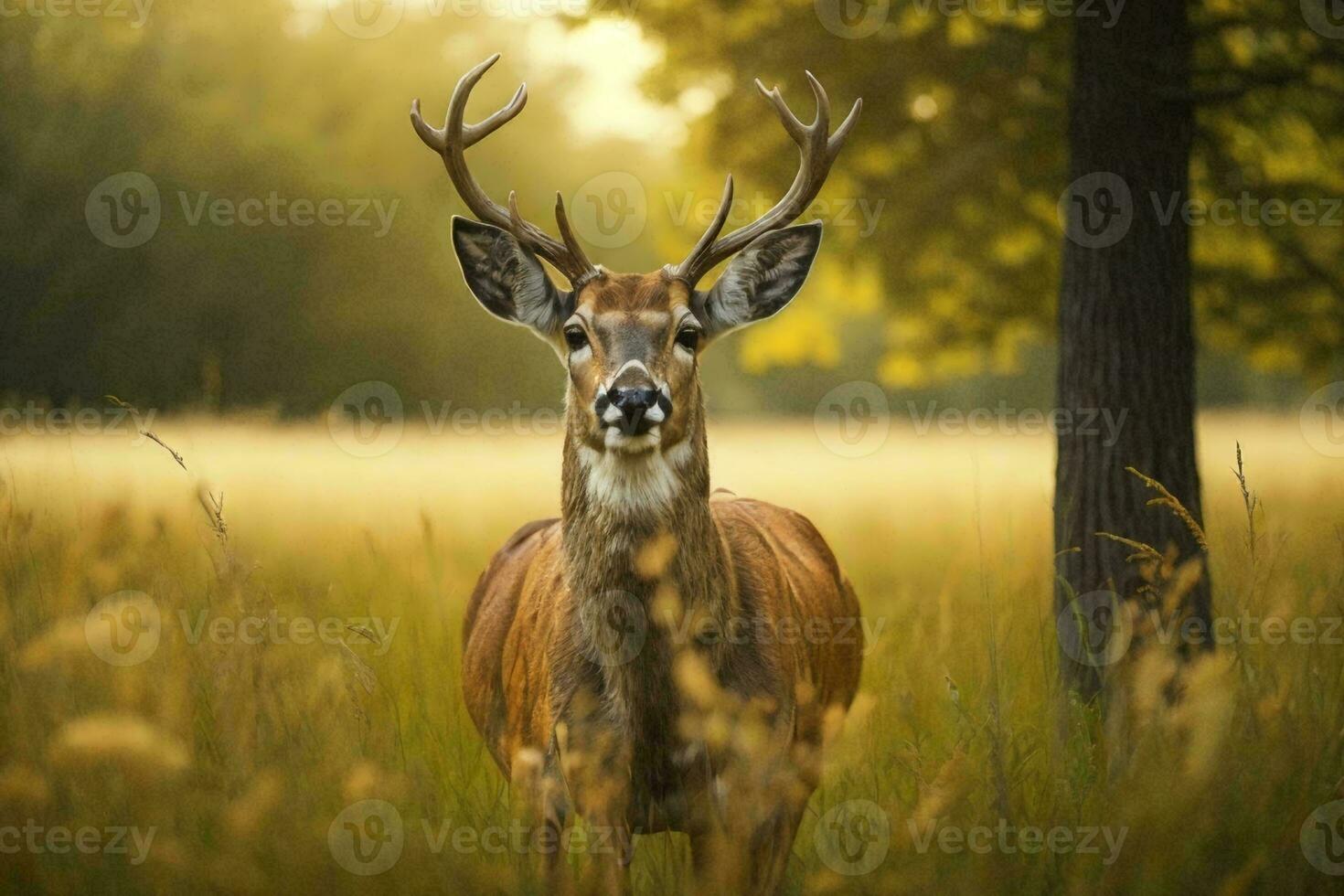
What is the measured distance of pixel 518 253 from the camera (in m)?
4.63

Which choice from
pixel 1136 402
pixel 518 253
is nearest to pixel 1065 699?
pixel 1136 402

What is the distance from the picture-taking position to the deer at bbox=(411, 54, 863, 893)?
→ 3.65 m

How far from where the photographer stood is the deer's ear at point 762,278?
475cm

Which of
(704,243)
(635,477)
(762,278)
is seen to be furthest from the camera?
(762,278)

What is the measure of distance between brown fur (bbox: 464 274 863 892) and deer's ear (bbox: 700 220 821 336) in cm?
27

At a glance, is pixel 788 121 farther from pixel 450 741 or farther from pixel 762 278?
pixel 450 741

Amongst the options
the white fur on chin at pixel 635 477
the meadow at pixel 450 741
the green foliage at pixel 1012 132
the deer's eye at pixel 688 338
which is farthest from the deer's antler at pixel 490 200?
the green foliage at pixel 1012 132

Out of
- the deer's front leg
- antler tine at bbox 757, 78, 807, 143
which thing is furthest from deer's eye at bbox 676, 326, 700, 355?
the deer's front leg

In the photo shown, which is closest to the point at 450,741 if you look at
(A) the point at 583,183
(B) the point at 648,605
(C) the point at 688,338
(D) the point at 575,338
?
(B) the point at 648,605

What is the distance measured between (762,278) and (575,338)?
90 centimetres

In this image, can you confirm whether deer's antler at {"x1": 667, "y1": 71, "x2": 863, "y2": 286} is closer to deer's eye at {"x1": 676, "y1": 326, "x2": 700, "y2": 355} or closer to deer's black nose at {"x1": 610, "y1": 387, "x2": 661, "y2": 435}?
deer's eye at {"x1": 676, "y1": 326, "x2": 700, "y2": 355}

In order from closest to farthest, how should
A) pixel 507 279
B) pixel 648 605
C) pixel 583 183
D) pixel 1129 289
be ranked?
pixel 648 605, pixel 507 279, pixel 1129 289, pixel 583 183

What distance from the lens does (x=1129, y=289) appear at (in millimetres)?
5645

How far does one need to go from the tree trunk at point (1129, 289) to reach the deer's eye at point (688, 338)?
6.89ft
